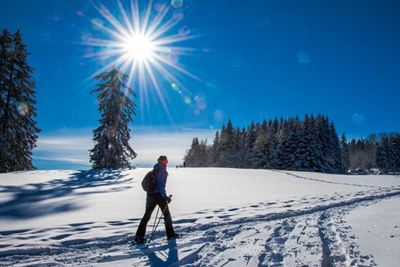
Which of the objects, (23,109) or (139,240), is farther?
(23,109)

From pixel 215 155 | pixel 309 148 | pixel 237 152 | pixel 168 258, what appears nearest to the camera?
pixel 168 258

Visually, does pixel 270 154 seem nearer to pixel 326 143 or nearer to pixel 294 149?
pixel 294 149

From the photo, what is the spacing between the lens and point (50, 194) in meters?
Answer: 9.48

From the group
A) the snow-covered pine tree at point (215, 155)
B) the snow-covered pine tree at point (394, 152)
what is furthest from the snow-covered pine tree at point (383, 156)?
the snow-covered pine tree at point (215, 155)

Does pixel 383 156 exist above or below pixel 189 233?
above

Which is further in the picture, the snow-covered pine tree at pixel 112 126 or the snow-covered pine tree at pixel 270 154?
the snow-covered pine tree at pixel 270 154

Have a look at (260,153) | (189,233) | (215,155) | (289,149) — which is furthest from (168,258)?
(215,155)

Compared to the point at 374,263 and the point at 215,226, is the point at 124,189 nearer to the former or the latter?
the point at 215,226

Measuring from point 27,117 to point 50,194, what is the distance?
1287 centimetres

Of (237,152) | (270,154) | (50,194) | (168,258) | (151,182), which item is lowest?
(168,258)

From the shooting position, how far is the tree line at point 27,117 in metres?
17.5

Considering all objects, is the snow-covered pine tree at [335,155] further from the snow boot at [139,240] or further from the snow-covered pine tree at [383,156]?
the snow boot at [139,240]

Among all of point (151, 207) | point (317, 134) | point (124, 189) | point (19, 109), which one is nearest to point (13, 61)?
point (19, 109)

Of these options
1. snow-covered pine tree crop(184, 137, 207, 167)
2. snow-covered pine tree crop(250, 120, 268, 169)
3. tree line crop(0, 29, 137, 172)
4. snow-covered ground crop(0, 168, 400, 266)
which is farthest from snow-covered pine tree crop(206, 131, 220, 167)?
snow-covered ground crop(0, 168, 400, 266)
